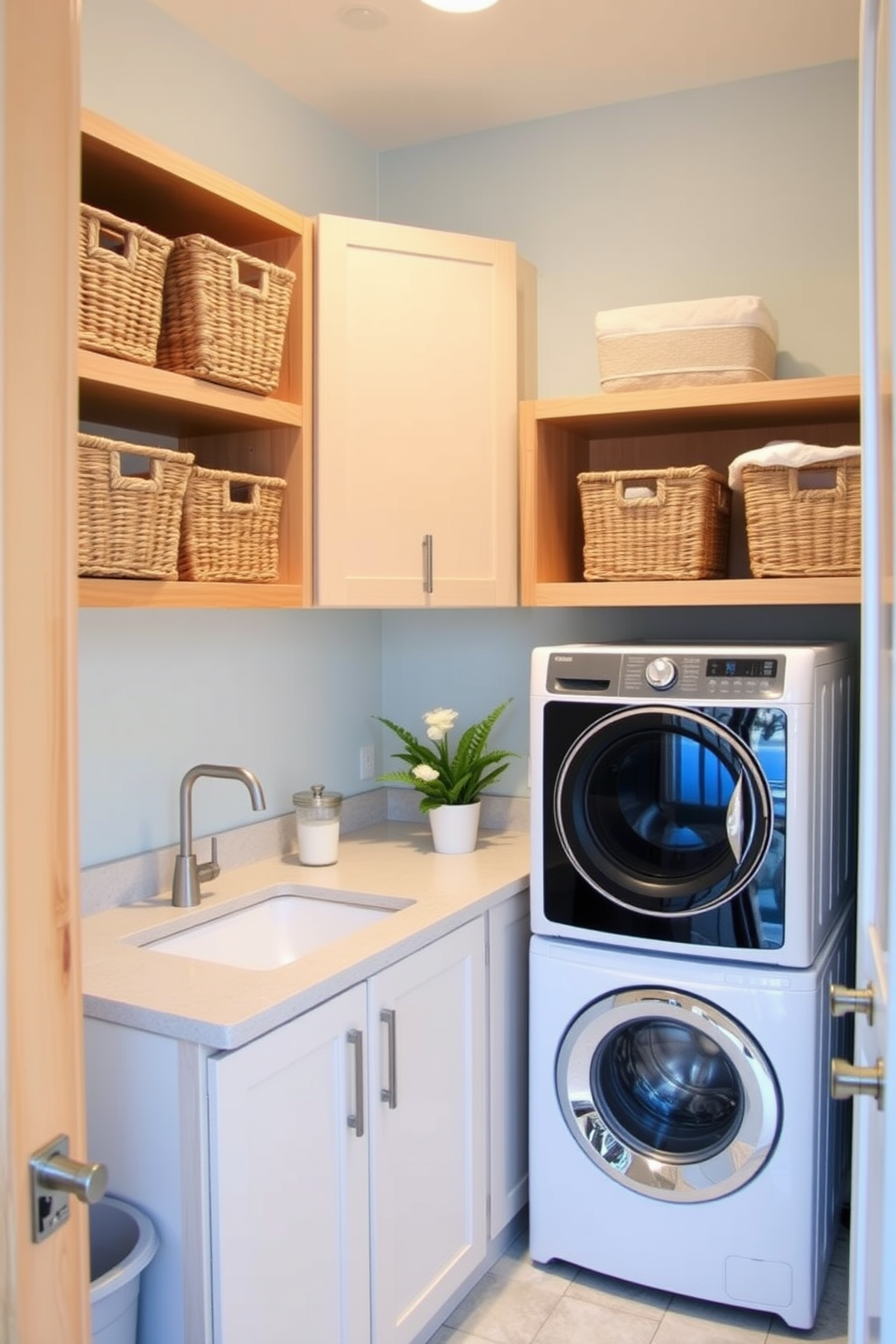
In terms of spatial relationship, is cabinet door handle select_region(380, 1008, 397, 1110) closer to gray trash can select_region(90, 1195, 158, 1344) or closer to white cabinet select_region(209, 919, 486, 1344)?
white cabinet select_region(209, 919, 486, 1344)

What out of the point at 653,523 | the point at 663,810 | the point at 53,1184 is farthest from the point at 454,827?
the point at 53,1184

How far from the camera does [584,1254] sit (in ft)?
7.80

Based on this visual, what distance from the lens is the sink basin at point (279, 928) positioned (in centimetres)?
232

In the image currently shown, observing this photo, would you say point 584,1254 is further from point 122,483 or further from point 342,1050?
point 122,483

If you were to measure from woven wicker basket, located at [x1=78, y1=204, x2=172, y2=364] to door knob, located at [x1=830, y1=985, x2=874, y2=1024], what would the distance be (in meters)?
1.45

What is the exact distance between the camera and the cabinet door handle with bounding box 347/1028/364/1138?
6.26ft

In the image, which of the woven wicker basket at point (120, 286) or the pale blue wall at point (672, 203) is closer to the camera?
the woven wicker basket at point (120, 286)

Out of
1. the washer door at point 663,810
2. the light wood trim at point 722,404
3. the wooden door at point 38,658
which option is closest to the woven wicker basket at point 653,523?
the light wood trim at point 722,404

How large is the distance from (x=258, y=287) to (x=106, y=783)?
104 cm

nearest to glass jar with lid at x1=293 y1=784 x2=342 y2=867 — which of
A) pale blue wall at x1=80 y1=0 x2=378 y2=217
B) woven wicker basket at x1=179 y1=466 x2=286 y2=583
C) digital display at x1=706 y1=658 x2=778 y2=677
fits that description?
woven wicker basket at x1=179 y1=466 x2=286 y2=583

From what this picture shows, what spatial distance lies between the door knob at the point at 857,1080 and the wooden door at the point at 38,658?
0.70 metres

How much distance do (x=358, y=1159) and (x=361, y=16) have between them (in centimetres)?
223

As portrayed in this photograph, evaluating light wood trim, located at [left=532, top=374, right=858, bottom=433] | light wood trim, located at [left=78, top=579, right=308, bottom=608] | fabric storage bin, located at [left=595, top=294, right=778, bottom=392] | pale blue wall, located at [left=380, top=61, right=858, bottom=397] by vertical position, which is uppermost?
pale blue wall, located at [left=380, top=61, right=858, bottom=397]

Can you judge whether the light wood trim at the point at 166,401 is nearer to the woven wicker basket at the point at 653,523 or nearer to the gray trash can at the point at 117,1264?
the woven wicker basket at the point at 653,523
